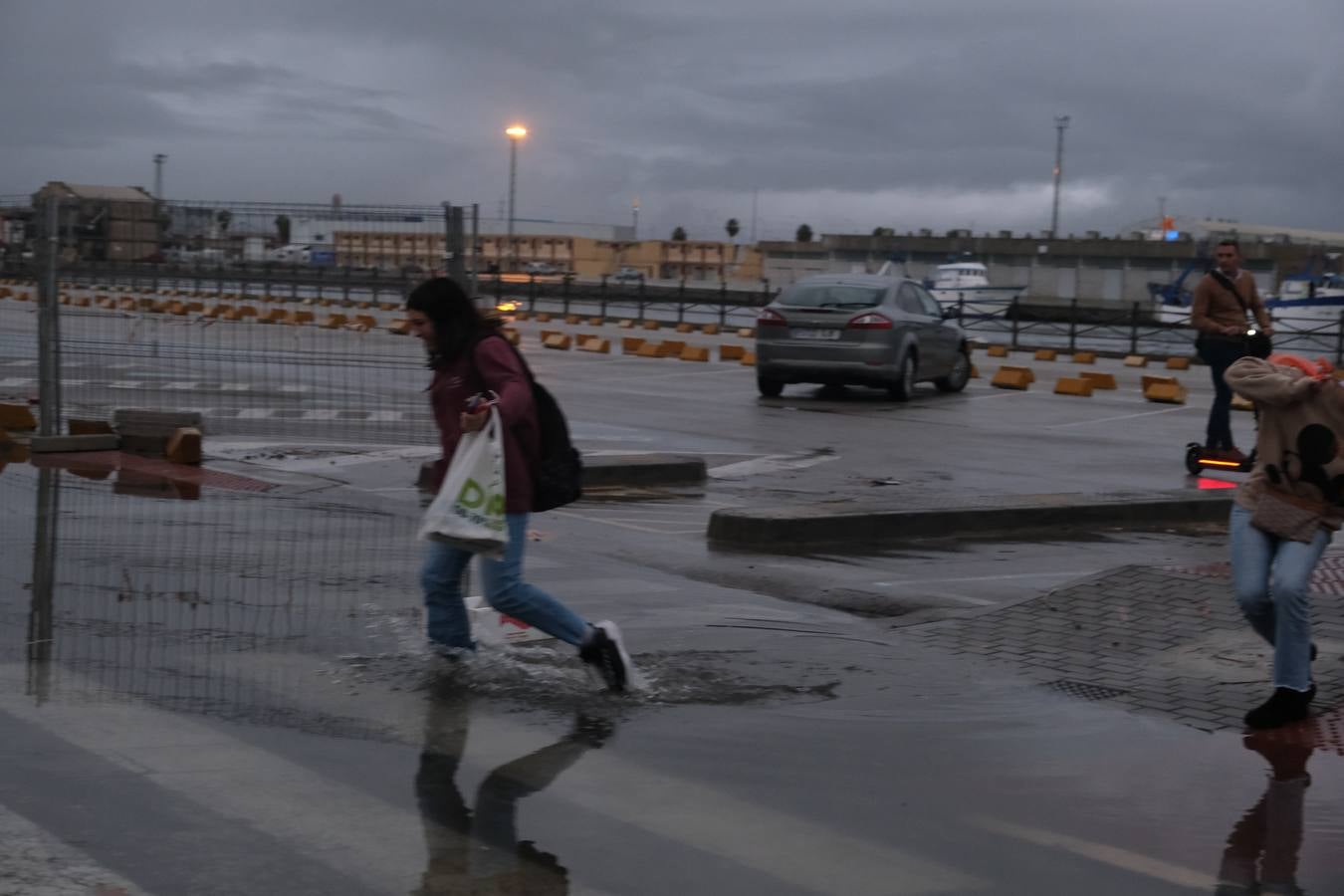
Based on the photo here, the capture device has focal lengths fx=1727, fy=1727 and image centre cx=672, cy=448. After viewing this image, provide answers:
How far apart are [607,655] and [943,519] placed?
509cm

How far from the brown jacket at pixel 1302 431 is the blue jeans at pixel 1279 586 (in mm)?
176

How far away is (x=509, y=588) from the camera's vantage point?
6840 millimetres

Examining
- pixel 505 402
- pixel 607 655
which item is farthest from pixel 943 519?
pixel 505 402

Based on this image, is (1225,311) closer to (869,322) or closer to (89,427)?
(869,322)

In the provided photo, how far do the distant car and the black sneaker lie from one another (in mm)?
15590

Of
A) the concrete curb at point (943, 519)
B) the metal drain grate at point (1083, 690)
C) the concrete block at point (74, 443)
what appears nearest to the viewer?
the metal drain grate at point (1083, 690)

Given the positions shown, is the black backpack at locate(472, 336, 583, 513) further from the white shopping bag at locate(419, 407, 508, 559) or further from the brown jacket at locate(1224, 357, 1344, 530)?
the brown jacket at locate(1224, 357, 1344, 530)

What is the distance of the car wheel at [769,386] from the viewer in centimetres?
2283

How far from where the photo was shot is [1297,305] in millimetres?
55219

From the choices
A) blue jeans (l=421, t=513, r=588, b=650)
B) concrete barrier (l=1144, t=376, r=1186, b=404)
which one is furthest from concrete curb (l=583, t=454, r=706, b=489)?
concrete barrier (l=1144, t=376, r=1186, b=404)

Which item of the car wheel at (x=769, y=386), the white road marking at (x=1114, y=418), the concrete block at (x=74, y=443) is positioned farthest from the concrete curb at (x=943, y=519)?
the car wheel at (x=769, y=386)

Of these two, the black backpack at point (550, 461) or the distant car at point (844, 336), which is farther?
the distant car at point (844, 336)

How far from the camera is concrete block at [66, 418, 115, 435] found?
566 inches

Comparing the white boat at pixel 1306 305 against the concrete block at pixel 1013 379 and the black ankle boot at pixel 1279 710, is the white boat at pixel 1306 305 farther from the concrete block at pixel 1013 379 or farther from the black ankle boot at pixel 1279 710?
the black ankle boot at pixel 1279 710
